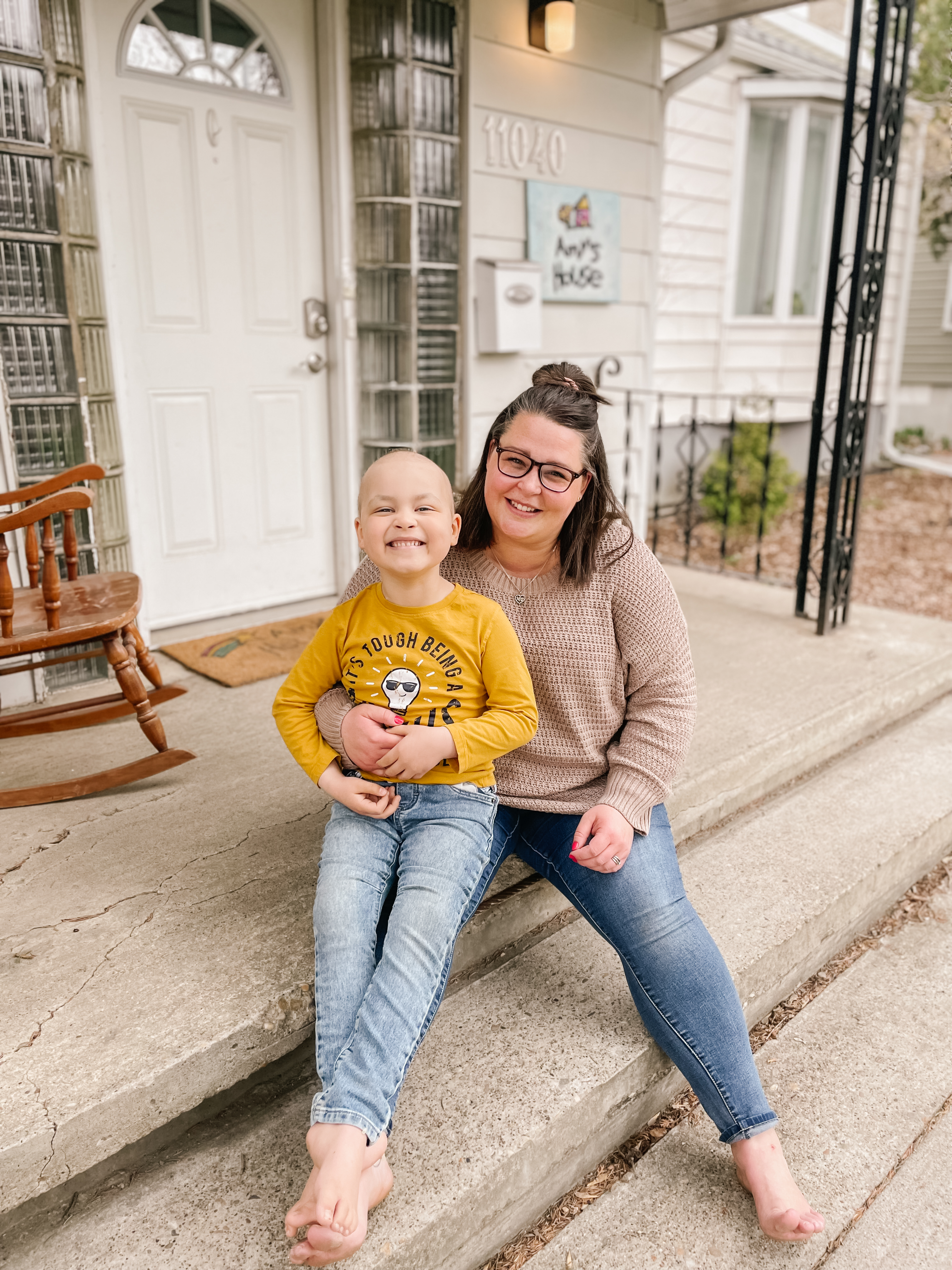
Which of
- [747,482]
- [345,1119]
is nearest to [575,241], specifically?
[747,482]

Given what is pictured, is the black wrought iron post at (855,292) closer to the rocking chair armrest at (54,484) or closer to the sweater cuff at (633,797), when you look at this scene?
the sweater cuff at (633,797)

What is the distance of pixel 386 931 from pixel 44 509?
1310mm

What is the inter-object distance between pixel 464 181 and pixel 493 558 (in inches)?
99.2

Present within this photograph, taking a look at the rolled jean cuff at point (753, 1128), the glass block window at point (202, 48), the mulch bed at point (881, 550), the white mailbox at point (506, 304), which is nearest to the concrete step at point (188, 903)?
the rolled jean cuff at point (753, 1128)

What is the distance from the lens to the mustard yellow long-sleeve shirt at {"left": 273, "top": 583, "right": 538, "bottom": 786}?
1526mm

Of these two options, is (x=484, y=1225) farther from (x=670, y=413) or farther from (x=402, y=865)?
(x=670, y=413)

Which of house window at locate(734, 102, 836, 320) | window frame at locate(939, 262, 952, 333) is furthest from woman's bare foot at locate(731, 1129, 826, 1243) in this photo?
window frame at locate(939, 262, 952, 333)

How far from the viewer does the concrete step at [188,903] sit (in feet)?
4.35

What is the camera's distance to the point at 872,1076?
177 centimetres

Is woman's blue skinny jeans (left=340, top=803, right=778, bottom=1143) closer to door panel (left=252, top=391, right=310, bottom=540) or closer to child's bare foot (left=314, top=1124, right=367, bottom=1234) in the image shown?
child's bare foot (left=314, top=1124, right=367, bottom=1234)

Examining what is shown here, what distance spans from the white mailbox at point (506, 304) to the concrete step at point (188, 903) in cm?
167

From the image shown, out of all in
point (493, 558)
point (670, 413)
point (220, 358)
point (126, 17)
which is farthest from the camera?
point (670, 413)

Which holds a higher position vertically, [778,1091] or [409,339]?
Answer: [409,339]

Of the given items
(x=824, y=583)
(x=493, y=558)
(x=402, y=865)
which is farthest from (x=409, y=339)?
(x=402, y=865)
